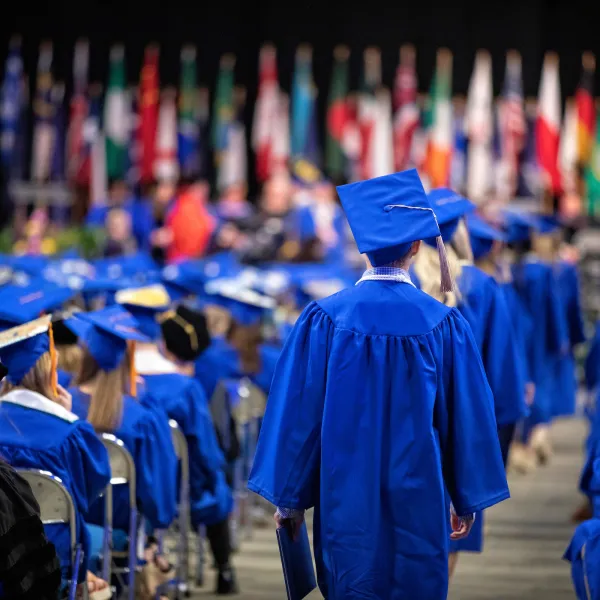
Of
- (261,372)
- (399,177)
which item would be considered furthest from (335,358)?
(261,372)

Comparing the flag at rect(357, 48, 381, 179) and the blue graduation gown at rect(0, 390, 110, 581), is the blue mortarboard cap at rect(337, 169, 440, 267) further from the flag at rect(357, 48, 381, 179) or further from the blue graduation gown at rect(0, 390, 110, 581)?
the flag at rect(357, 48, 381, 179)

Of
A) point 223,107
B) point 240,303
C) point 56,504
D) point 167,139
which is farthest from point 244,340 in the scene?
point 223,107

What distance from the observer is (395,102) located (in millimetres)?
20156

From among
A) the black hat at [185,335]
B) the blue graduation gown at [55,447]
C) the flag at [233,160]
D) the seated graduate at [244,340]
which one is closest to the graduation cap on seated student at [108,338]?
the blue graduation gown at [55,447]

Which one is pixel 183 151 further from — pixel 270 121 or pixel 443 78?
pixel 443 78

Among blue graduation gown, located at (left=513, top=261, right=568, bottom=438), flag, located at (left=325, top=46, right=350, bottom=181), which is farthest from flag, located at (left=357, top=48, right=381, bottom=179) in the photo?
blue graduation gown, located at (left=513, top=261, right=568, bottom=438)

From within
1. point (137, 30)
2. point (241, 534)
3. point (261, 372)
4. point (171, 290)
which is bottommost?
point (241, 534)

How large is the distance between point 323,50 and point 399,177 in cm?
1770

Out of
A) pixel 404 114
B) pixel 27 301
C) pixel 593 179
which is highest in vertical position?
pixel 404 114

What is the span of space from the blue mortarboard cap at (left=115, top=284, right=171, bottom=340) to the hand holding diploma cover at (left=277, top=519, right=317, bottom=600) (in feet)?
7.08

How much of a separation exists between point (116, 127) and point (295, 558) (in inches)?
636

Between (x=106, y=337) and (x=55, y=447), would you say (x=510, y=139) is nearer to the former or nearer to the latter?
(x=106, y=337)

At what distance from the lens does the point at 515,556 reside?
6707 millimetres

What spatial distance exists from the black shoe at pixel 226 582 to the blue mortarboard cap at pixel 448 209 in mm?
1787
